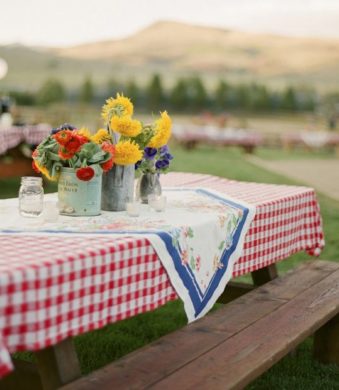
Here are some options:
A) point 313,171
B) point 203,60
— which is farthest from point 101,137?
point 203,60

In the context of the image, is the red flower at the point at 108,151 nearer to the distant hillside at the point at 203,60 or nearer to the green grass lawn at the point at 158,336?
the green grass lawn at the point at 158,336

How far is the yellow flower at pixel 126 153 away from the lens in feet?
7.48

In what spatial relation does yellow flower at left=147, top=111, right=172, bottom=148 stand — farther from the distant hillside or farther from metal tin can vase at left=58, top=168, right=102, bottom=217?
the distant hillside

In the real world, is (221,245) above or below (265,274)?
above

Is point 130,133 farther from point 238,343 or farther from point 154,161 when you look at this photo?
point 238,343

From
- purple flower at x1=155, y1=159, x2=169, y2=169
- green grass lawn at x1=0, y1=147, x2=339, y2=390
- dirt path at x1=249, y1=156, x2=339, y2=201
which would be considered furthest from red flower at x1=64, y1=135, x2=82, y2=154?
dirt path at x1=249, y1=156, x2=339, y2=201

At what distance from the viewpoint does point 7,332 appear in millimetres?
1598

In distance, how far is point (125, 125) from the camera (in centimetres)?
232

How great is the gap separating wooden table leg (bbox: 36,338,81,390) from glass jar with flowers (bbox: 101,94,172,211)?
0.66 metres

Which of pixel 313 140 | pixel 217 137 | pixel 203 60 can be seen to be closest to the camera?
pixel 217 137

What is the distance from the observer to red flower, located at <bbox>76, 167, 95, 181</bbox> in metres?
2.18

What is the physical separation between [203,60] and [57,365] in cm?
2481

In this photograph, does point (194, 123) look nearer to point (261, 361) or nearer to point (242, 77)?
point (242, 77)

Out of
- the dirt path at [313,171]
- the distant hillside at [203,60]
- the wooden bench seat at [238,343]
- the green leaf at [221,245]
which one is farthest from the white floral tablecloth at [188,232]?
the distant hillside at [203,60]
